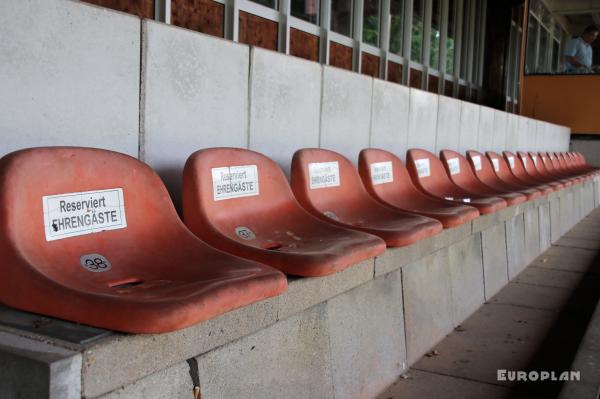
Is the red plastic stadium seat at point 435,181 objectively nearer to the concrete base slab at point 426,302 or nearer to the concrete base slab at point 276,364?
the concrete base slab at point 426,302

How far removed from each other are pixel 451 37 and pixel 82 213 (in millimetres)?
10467

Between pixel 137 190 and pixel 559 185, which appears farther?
pixel 559 185

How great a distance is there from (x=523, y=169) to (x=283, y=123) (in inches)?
177

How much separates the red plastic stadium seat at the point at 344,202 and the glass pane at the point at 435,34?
771 centimetres

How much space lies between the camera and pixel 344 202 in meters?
2.91

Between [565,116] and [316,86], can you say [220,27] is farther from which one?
[565,116]

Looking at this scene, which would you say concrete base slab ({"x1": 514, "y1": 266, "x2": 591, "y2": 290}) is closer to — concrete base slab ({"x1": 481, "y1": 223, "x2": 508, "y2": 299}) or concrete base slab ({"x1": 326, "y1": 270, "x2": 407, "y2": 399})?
concrete base slab ({"x1": 481, "y1": 223, "x2": 508, "y2": 299})

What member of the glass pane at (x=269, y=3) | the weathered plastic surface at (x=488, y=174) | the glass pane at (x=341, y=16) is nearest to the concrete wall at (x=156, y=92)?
the weathered plastic surface at (x=488, y=174)

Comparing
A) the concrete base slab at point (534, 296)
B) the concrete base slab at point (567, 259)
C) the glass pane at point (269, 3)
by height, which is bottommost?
the concrete base slab at point (534, 296)

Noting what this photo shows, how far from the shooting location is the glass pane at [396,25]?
8734mm

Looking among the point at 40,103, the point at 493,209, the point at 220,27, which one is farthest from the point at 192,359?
the point at 220,27

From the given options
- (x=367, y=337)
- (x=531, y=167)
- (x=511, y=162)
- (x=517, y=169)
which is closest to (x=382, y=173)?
(x=367, y=337)

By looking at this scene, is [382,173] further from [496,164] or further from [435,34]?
[435,34]

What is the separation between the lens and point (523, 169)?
21.9 feet
